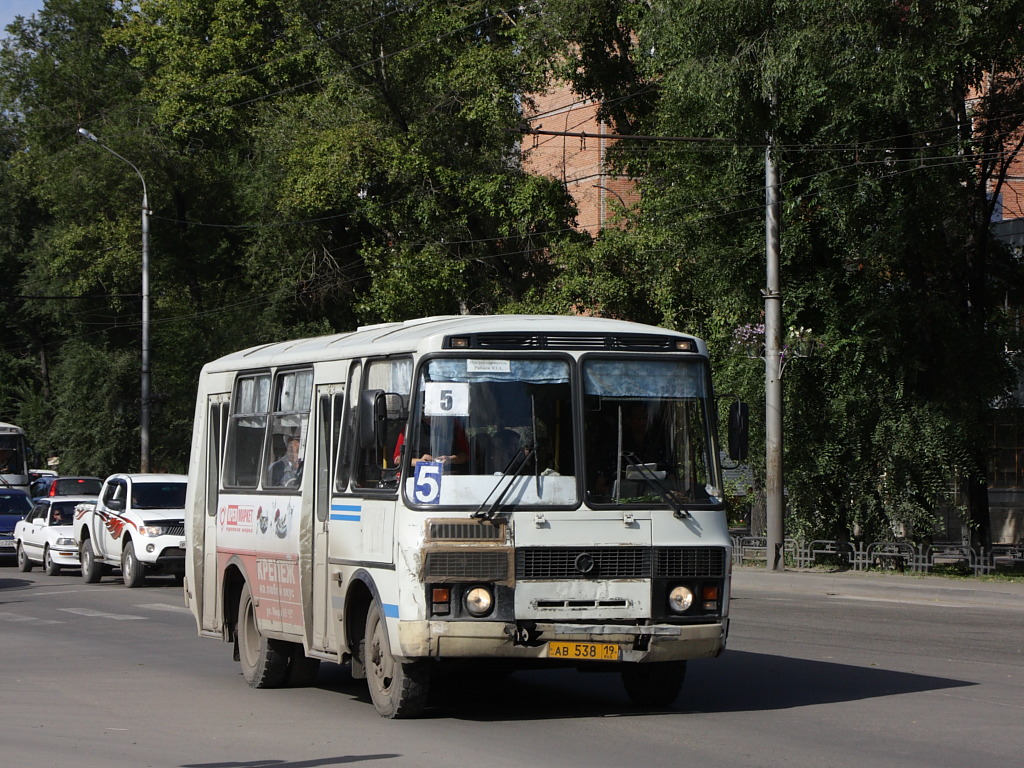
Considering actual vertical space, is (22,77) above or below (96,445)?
above

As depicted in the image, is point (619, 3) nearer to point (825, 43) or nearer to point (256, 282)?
point (825, 43)

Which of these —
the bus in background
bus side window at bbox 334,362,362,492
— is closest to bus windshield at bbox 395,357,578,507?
bus side window at bbox 334,362,362,492

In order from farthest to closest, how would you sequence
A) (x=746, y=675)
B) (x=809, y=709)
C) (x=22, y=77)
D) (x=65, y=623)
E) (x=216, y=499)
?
(x=22, y=77)
(x=65, y=623)
(x=216, y=499)
(x=746, y=675)
(x=809, y=709)

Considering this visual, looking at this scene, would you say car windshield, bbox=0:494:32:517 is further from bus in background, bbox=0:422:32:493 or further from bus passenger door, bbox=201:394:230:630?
bus passenger door, bbox=201:394:230:630

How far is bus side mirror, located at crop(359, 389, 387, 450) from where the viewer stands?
9469 mm

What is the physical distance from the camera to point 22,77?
60312 millimetres

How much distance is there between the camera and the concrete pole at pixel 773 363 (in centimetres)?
2586

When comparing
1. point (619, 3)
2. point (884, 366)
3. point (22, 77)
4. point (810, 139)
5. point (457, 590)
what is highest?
point (22, 77)

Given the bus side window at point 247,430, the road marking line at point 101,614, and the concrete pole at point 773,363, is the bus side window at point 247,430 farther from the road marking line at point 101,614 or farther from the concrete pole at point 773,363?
the concrete pole at point 773,363

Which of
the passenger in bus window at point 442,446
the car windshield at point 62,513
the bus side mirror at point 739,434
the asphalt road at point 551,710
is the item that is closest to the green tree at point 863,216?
the asphalt road at point 551,710

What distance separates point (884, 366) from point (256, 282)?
27.0m

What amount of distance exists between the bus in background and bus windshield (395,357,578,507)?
38637 millimetres

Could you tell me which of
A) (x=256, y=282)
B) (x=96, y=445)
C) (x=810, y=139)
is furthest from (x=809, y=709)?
(x=96, y=445)

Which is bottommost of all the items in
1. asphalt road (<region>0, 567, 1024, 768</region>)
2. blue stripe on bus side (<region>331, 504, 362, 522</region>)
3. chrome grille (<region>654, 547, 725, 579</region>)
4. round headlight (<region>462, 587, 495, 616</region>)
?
asphalt road (<region>0, 567, 1024, 768</region>)
